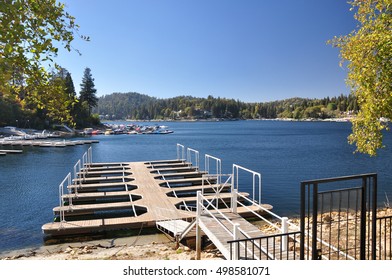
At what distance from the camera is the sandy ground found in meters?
9.02

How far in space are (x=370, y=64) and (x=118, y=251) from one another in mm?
8321

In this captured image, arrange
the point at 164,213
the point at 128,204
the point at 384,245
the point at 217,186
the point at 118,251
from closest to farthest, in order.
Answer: the point at 384,245
the point at 118,251
the point at 164,213
the point at 128,204
the point at 217,186

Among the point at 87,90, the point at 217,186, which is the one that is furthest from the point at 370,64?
the point at 87,90

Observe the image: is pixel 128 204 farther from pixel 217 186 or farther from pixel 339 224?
pixel 339 224

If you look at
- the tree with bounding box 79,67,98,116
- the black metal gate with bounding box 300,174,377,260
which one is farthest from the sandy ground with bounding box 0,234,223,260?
the tree with bounding box 79,67,98,116

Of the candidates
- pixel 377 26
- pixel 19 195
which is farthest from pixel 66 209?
pixel 377 26

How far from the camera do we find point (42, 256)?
9625 mm

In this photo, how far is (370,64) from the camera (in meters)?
7.66

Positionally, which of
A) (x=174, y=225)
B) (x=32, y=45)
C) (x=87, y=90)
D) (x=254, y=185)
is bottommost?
(x=174, y=225)

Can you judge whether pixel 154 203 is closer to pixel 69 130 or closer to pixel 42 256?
pixel 42 256

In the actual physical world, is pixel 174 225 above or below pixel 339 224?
below

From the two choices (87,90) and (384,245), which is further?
(87,90)

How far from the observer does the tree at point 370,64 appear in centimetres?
745
